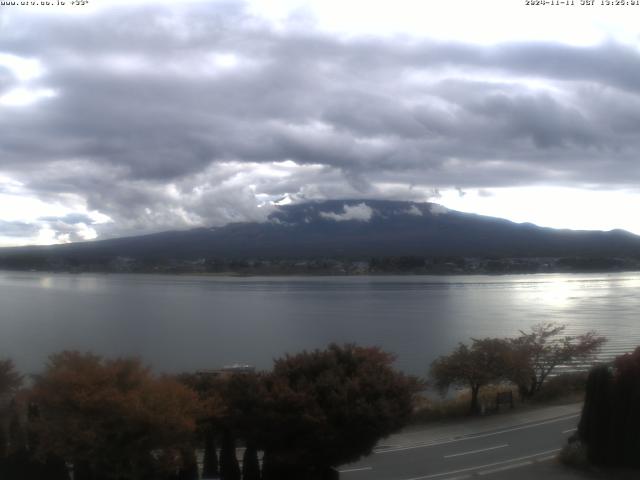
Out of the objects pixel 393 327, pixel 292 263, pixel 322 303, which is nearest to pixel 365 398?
pixel 393 327

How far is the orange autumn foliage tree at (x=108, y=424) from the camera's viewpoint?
11.1 metres

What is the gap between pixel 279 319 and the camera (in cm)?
5825

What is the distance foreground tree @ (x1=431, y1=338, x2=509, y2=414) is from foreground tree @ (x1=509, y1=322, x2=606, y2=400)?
0.39 meters

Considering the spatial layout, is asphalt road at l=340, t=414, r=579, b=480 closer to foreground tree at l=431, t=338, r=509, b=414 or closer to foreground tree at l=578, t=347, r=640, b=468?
foreground tree at l=578, t=347, r=640, b=468

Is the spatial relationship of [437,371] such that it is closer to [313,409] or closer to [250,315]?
[313,409]

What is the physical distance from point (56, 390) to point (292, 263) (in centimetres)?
12651

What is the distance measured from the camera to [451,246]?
170250mm

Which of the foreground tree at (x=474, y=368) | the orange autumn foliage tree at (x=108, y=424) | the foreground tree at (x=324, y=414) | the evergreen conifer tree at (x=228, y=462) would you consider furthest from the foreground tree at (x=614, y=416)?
the foreground tree at (x=474, y=368)

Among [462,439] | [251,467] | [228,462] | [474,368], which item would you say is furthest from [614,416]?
[474,368]

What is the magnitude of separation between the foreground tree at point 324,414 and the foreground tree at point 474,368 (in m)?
9.52

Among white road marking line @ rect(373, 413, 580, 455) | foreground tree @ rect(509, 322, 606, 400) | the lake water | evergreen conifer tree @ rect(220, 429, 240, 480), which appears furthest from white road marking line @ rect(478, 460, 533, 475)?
the lake water

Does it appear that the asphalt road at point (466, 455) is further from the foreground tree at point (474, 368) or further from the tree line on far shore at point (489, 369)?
the foreground tree at point (474, 368)

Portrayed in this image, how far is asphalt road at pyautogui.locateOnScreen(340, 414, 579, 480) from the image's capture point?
1415 cm

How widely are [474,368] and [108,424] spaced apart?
13541 mm
